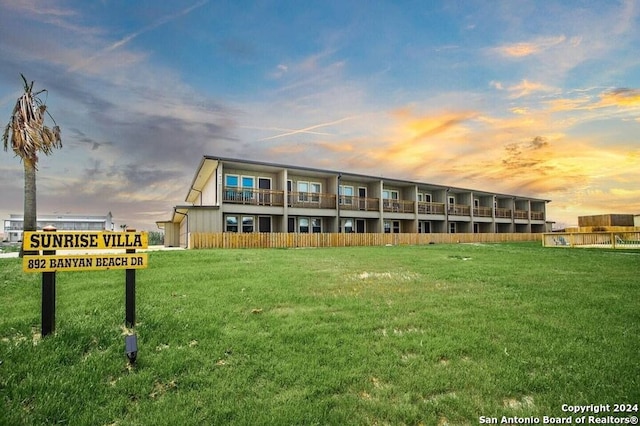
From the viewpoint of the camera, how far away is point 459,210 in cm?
4131

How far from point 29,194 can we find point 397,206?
1151 inches

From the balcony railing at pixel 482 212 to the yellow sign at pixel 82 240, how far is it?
44.3 metres

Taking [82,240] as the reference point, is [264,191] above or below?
above

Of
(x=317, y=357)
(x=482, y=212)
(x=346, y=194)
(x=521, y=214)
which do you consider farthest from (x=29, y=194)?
(x=521, y=214)

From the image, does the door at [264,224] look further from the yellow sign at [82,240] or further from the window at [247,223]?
the yellow sign at [82,240]

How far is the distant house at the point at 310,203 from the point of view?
24.7 meters

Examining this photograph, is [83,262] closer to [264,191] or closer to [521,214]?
[264,191]

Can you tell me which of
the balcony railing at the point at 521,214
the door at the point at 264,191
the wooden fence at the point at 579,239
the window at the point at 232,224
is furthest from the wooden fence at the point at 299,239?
the balcony railing at the point at 521,214

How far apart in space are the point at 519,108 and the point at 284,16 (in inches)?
510

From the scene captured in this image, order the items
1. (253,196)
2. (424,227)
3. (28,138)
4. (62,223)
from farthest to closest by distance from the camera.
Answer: (62,223), (424,227), (253,196), (28,138)

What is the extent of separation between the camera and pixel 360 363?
13.0 ft

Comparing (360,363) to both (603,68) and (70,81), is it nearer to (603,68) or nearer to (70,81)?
(603,68)

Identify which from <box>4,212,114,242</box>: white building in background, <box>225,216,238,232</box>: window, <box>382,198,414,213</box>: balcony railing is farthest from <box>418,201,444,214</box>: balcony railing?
<box>4,212,114,242</box>: white building in background

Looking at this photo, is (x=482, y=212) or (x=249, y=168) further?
(x=482, y=212)
